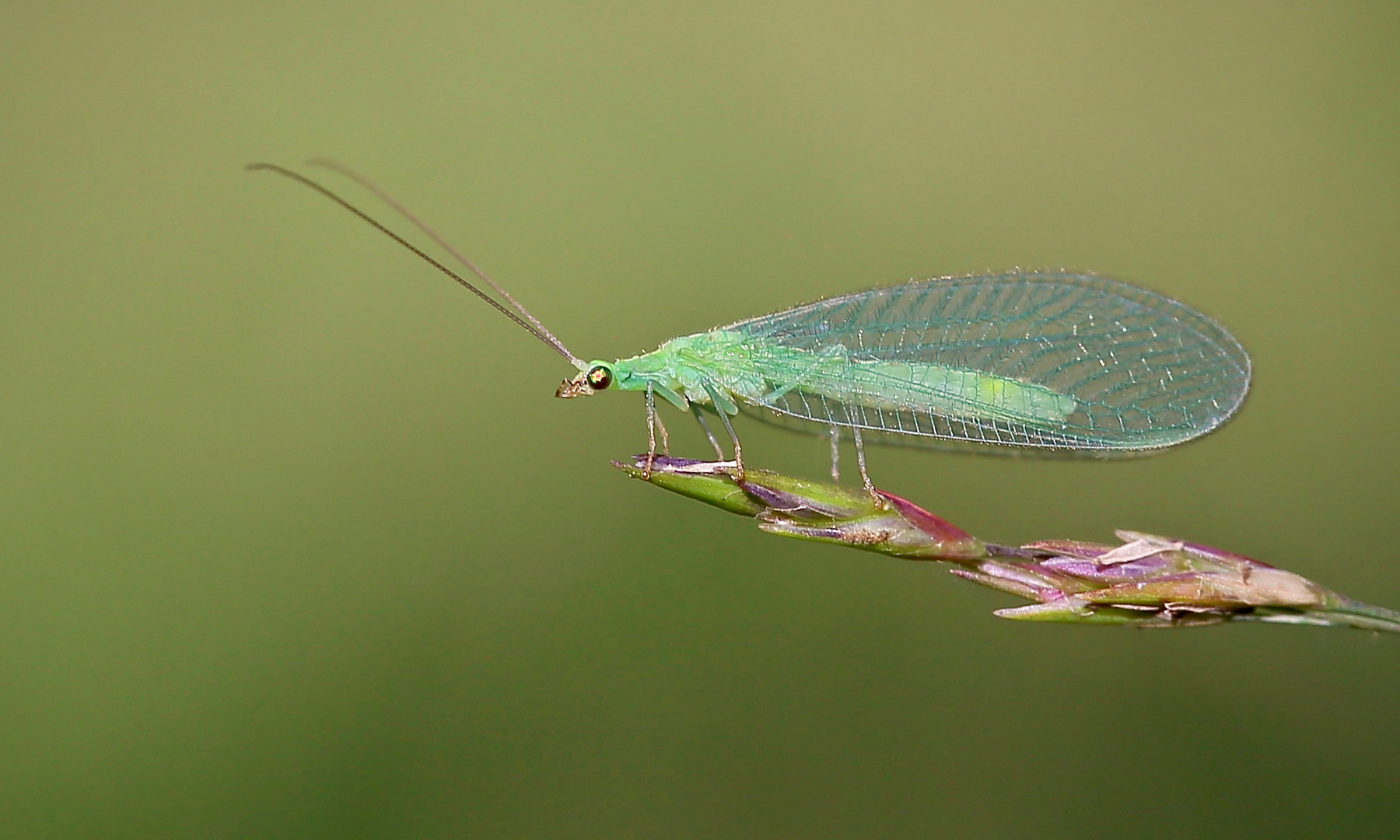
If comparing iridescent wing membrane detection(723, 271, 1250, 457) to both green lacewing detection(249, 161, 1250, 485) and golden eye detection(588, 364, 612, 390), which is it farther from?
golden eye detection(588, 364, 612, 390)

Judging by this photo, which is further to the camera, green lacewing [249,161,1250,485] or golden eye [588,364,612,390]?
golden eye [588,364,612,390]

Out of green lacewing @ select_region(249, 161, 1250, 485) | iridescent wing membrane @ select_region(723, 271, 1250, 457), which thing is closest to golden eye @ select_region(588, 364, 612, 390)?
green lacewing @ select_region(249, 161, 1250, 485)

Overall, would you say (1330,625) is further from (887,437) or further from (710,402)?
(710,402)

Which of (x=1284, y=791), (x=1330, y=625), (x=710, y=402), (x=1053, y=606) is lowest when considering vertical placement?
(x=1284, y=791)

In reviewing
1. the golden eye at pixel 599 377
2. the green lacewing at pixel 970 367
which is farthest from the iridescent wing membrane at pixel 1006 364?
the golden eye at pixel 599 377

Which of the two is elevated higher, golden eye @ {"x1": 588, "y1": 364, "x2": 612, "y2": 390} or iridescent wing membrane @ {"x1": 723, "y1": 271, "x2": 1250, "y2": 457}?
iridescent wing membrane @ {"x1": 723, "y1": 271, "x2": 1250, "y2": 457}

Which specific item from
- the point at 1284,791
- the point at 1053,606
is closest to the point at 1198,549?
the point at 1053,606
